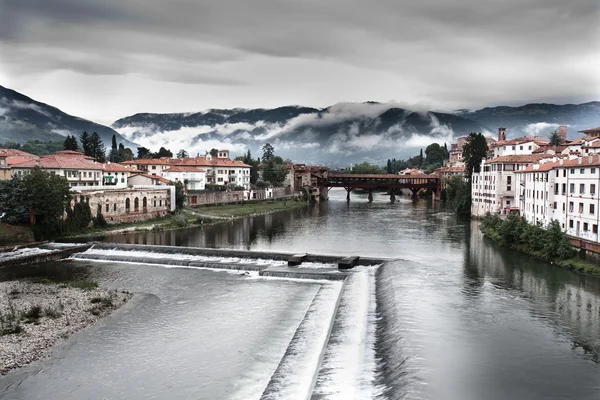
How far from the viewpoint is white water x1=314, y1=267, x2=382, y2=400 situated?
12477mm

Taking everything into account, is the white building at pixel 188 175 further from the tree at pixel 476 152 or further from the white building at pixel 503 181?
the white building at pixel 503 181

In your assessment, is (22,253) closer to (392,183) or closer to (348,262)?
(348,262)

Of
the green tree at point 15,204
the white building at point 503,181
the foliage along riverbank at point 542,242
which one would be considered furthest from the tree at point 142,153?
the foliage along riverbank at point 542,242

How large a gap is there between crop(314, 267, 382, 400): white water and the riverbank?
2840 cm

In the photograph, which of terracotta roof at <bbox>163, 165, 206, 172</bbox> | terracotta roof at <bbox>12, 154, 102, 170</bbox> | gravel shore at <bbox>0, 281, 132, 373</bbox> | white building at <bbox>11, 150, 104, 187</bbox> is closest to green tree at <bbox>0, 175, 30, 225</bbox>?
white building at <bbox>11, 150, 104, 187</bbox>

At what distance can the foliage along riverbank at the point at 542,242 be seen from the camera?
27.3 m

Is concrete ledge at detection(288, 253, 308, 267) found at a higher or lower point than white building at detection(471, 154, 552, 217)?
lower

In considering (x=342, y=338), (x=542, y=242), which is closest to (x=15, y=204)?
(x=342, y=338)

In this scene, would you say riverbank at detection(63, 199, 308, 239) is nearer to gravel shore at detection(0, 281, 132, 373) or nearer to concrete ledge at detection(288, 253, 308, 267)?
gravel shore at detection(0, 281, 132, 373)

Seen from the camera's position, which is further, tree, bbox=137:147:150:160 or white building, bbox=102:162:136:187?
tree, bbox=137:147:150:160

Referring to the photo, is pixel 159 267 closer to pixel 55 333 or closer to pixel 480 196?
pixel 55 333

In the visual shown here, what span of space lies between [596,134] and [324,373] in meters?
56.0

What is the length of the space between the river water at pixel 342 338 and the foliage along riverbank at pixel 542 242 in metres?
1.03

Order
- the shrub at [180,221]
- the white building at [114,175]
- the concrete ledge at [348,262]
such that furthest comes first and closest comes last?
the white building at [114,175] → the shrub at [180,221] → the concrete ledge at [348,262]
